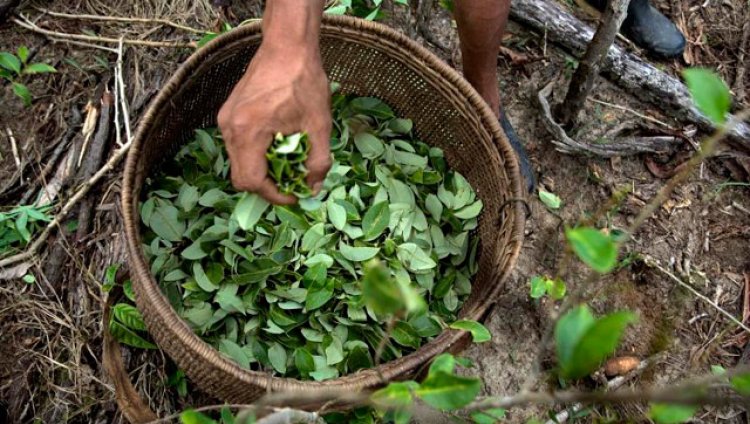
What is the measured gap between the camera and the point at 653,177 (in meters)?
1.65

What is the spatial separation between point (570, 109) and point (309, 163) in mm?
856

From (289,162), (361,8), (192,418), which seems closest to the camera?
(192,418)

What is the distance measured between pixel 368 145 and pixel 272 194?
18.2 inches

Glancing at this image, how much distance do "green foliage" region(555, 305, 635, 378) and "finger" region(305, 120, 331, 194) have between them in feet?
1.76

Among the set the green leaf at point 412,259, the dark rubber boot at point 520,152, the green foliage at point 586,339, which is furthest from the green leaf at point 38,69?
the green foliage at point 586,339

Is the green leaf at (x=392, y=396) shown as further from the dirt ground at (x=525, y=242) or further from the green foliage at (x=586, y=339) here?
the dirt ground at (x=525, y=242)

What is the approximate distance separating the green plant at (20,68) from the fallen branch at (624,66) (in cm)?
112

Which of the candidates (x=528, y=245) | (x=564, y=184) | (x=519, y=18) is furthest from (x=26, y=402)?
(x=519, y=18)

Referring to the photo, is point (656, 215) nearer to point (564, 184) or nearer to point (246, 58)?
point (564, 184)

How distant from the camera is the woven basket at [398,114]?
3.29ft

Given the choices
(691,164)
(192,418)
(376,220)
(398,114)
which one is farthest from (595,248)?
(398,114)

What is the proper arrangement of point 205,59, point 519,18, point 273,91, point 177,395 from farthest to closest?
point 519,18 → point 177,395 → point 205,59 → point 273,91

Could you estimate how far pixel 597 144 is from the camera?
162cm

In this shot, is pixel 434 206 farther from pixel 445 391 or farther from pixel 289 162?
pixel 445 391
